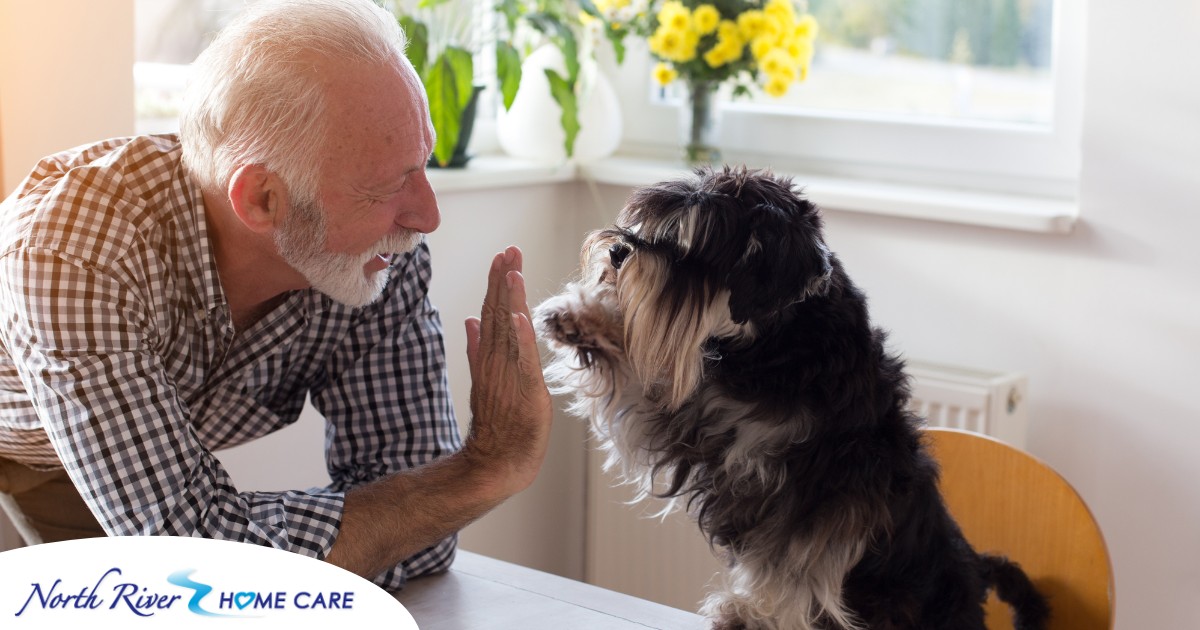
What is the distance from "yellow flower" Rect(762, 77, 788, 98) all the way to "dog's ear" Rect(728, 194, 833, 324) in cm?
154

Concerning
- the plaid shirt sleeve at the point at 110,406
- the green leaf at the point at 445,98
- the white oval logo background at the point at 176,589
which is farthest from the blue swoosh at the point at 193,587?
the green leaf at the point at 445,98

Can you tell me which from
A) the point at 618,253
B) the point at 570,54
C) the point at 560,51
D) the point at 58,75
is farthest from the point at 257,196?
the point at 560,51

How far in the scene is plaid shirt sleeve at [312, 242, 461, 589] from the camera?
1.70m

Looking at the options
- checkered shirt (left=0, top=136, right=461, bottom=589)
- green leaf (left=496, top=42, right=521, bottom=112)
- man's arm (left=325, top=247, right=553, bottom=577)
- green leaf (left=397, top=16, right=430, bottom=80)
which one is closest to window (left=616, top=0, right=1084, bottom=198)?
green leaf (left=496, top=42, right=521, bottom=112)

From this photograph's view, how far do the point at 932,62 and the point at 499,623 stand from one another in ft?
5.89

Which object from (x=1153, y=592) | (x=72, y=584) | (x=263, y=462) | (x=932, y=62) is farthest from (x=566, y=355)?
(x=932, y=62)

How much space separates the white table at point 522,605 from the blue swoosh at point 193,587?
498 mm

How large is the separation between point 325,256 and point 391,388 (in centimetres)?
26

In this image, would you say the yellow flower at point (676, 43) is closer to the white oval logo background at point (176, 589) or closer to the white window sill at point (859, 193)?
the white window sill at point (859, 193)

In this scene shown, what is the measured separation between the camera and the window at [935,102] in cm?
248

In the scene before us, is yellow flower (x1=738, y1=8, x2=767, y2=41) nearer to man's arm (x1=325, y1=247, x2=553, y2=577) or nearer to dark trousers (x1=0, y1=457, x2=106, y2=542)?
man's arm (x1=325, y1=247, x2=553, y2=577)

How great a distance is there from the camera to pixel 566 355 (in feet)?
4.22

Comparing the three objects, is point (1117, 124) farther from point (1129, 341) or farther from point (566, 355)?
point (566, 355)

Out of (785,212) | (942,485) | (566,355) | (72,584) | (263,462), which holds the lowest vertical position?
(263,462)
